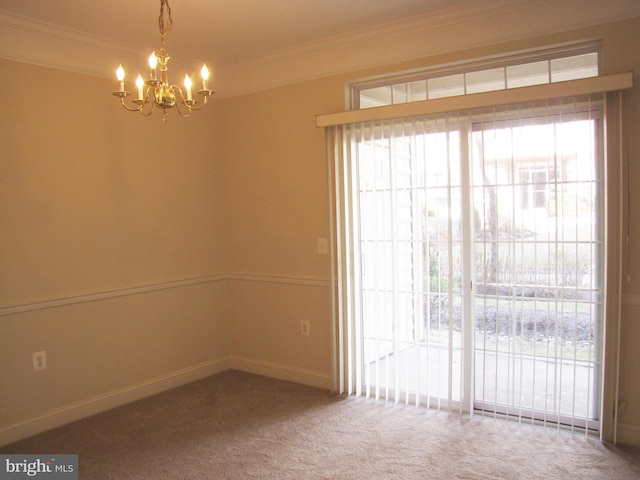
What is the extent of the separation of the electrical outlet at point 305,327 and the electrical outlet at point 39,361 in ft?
6.01

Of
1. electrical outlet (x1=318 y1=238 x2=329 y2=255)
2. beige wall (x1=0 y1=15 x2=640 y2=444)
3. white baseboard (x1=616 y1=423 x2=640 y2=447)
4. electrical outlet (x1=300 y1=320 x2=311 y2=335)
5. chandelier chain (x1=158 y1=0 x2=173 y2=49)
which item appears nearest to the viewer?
chandelier chain (x1=158 y1=0 x2=173 y2=49)

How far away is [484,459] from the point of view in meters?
2.71

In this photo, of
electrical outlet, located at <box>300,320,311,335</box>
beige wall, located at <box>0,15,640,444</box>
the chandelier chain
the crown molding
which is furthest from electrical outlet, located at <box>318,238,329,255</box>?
the chandelier chain

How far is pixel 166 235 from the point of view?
3943mm

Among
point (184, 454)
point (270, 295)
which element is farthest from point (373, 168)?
point (184, 454)

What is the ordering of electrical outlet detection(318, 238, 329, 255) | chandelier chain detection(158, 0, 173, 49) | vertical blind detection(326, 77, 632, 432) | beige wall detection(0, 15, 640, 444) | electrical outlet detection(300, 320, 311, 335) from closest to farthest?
chandelier chain detection(158, 0, 173, 49) < vertical blind detection(326, 77, 632, 432) < beige wall detection(0, 15, 640, 444) < electrical outlet detection(318, 238, 329, 255) < electrical outlet detection(300, 320, 311, 335)

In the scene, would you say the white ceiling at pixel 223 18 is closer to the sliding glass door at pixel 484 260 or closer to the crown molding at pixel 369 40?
the crown molding at pixel 369 40

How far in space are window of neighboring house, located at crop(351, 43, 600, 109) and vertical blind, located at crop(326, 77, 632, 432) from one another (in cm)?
19

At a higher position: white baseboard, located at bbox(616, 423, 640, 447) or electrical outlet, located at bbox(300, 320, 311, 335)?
electrical outlet, located at bbox(300, 320, 311, 335)

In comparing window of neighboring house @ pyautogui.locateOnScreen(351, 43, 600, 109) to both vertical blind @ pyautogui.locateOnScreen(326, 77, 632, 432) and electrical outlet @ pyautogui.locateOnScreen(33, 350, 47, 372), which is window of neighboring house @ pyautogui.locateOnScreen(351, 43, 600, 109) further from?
electrical outlet @ pyautogui.locateOnScreen(33, 350, 47, 372)

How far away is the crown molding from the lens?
9.41 feet

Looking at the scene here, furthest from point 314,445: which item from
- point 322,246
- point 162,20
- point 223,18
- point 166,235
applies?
point 223,18

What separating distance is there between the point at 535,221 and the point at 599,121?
669mm

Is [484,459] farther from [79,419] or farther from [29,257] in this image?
[29,257]
